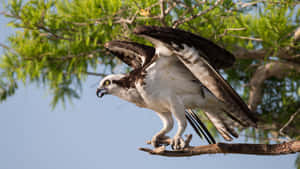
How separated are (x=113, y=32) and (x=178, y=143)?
1317 millimetres

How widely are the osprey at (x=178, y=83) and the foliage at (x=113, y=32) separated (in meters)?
0.51

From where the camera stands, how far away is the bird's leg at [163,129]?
2052mm

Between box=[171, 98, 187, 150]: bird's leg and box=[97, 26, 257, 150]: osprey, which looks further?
box=[171, 98, 187, 150]: bird's leg

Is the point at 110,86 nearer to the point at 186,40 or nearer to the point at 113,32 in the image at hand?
the point at 186,40

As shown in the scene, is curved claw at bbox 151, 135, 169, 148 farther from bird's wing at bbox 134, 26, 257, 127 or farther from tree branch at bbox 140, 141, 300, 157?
bird's wing at bbox 134, 26, 257, 127

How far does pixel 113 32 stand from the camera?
293 centimetres

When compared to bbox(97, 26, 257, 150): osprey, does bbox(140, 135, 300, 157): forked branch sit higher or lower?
lower

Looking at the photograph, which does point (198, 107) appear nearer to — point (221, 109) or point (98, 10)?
point (221, 109)

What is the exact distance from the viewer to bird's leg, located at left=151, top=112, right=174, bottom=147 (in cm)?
205

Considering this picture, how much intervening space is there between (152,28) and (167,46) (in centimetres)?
Answer: 14

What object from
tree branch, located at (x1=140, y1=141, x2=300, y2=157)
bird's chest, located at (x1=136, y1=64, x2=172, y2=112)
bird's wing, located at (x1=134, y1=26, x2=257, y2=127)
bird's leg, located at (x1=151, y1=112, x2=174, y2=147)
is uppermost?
bird's wing, located at (x1=134, y1=26, x2=257, y2=127)

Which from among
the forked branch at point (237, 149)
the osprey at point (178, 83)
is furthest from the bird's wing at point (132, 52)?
the forked branch at point (237, 149)

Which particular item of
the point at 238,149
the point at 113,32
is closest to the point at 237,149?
the point at 238,149

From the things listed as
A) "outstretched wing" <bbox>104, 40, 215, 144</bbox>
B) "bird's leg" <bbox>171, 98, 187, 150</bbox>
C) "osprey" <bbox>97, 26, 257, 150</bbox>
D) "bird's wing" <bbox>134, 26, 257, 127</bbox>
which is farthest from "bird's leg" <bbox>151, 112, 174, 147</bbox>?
"bird's wing" <bbox>134, 26, 257, 127</bbox>
